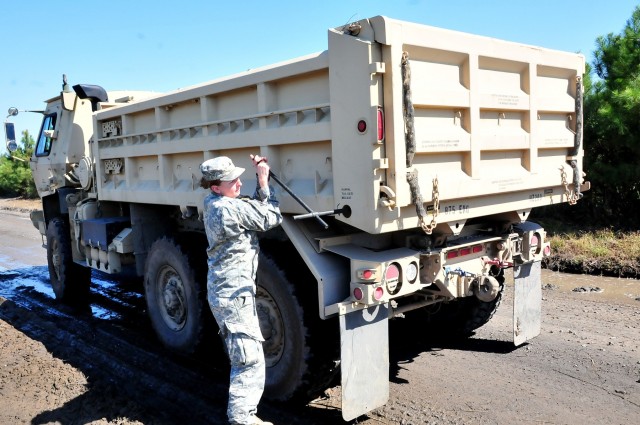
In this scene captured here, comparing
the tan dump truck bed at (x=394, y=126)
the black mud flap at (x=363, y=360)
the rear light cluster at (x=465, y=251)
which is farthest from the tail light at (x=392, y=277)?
the rear light cluster at (x=465, y=251)

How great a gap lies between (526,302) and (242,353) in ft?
9.18

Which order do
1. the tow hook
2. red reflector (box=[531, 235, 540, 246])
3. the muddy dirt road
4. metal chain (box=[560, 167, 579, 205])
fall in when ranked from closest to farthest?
1. the muddy dirt road
2. the tow hook
3. metal chain (box=[560, 167, 579, 205])
4. red reflector (box=[531, 235, 540, 246])

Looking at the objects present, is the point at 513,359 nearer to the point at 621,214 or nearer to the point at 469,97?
the point at 469,97

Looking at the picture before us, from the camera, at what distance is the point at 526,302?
5.05 metres

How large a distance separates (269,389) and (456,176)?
2123mm

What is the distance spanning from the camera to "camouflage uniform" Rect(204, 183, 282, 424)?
11.7ft

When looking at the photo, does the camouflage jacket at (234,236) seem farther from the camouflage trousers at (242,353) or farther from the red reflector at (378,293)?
the red reflector at (378,293)

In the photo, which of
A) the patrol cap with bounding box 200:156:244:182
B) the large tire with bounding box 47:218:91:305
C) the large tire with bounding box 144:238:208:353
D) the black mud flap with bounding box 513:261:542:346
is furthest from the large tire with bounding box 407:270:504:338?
the large tire with bounding box 47:218:91:305

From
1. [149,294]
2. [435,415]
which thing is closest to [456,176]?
[435,415]

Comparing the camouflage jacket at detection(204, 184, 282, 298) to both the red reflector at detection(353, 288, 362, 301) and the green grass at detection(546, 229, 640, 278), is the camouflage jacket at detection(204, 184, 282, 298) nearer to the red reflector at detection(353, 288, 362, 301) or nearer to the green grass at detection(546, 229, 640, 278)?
the red reflector at detection(353, 288, 362, 301)

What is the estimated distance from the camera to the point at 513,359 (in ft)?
16.4

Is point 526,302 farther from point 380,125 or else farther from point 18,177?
point 18,177

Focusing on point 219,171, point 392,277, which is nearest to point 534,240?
point 392,277

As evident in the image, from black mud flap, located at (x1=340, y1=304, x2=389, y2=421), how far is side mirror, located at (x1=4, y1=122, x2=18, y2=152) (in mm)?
6257
